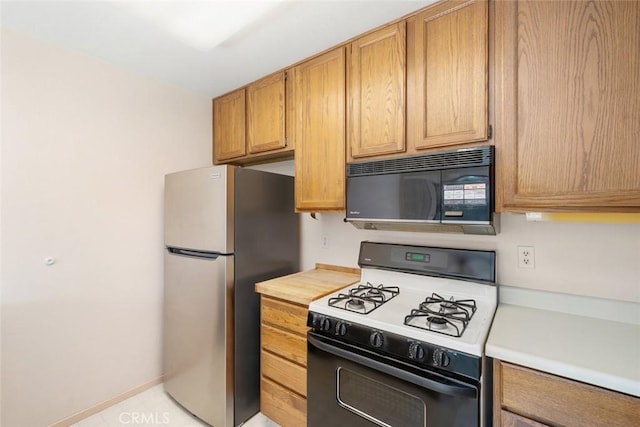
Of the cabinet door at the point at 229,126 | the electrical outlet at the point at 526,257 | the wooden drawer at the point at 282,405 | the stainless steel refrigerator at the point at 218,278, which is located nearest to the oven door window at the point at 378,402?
the wooden drawer at the point at 282,405

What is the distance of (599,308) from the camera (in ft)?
4.05

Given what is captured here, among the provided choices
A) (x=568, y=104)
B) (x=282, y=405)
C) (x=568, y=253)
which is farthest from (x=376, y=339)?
(x=568, y=104)

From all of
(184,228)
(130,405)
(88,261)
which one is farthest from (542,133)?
(130,405)

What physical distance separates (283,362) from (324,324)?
1.55ft

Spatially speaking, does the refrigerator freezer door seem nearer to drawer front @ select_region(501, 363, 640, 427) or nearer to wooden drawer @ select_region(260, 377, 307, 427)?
wooden drawer @ select_region(260, 377, 307, 427)

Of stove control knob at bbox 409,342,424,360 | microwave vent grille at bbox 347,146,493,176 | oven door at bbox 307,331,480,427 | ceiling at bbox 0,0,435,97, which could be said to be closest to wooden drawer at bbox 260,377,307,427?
oven door at bbox 307,331,480,427

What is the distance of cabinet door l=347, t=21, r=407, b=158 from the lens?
1.48 meters

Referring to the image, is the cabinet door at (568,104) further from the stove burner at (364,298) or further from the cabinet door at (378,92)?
the stove burner at (364,298)

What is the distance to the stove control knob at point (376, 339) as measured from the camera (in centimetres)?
118

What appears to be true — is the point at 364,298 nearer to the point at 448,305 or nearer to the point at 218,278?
the point at 448,305

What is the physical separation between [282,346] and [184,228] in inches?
40.3

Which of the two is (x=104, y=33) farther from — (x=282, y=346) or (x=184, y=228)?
(x=282, y=346)

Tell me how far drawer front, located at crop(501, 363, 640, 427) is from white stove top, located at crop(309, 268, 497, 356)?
144 millimetres

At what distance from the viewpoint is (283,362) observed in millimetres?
1623
